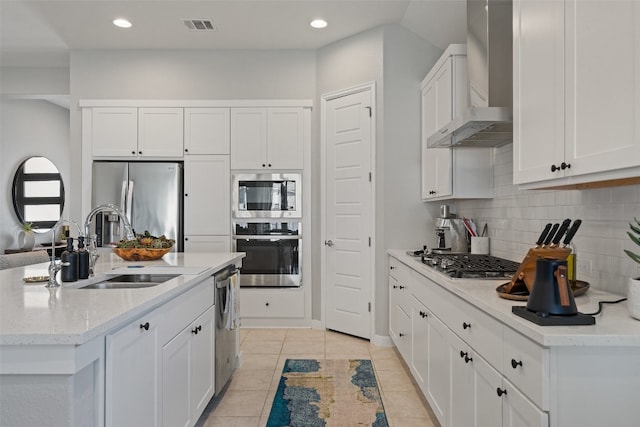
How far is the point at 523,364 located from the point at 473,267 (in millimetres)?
1079

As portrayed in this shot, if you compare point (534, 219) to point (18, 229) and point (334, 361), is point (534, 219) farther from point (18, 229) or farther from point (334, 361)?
point (18, 229)

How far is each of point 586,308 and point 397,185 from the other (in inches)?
105

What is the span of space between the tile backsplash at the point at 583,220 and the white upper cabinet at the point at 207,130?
9.51ft

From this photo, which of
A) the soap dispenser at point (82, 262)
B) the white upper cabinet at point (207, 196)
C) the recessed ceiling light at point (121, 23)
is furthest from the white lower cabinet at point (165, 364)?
the recessed ceiling light at point (121, 23)

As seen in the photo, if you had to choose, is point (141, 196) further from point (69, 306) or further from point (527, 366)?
point (527, 366)

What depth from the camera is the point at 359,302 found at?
4.29m

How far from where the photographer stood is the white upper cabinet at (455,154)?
3121 millimetres

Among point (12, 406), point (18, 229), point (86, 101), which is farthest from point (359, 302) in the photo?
point (18, 229)

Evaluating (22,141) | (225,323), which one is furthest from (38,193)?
(225,323)

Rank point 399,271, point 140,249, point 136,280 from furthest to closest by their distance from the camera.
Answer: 1. point 399,271
2. point 140,249
3. point 136,280

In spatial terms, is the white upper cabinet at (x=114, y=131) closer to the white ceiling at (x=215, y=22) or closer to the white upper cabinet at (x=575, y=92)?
the white ceiling at (x=215, y=22)

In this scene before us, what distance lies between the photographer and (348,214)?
14.4 ft

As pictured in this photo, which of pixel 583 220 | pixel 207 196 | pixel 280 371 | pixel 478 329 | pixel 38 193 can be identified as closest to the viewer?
pixel 478 329

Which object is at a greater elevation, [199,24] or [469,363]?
[199,24]
